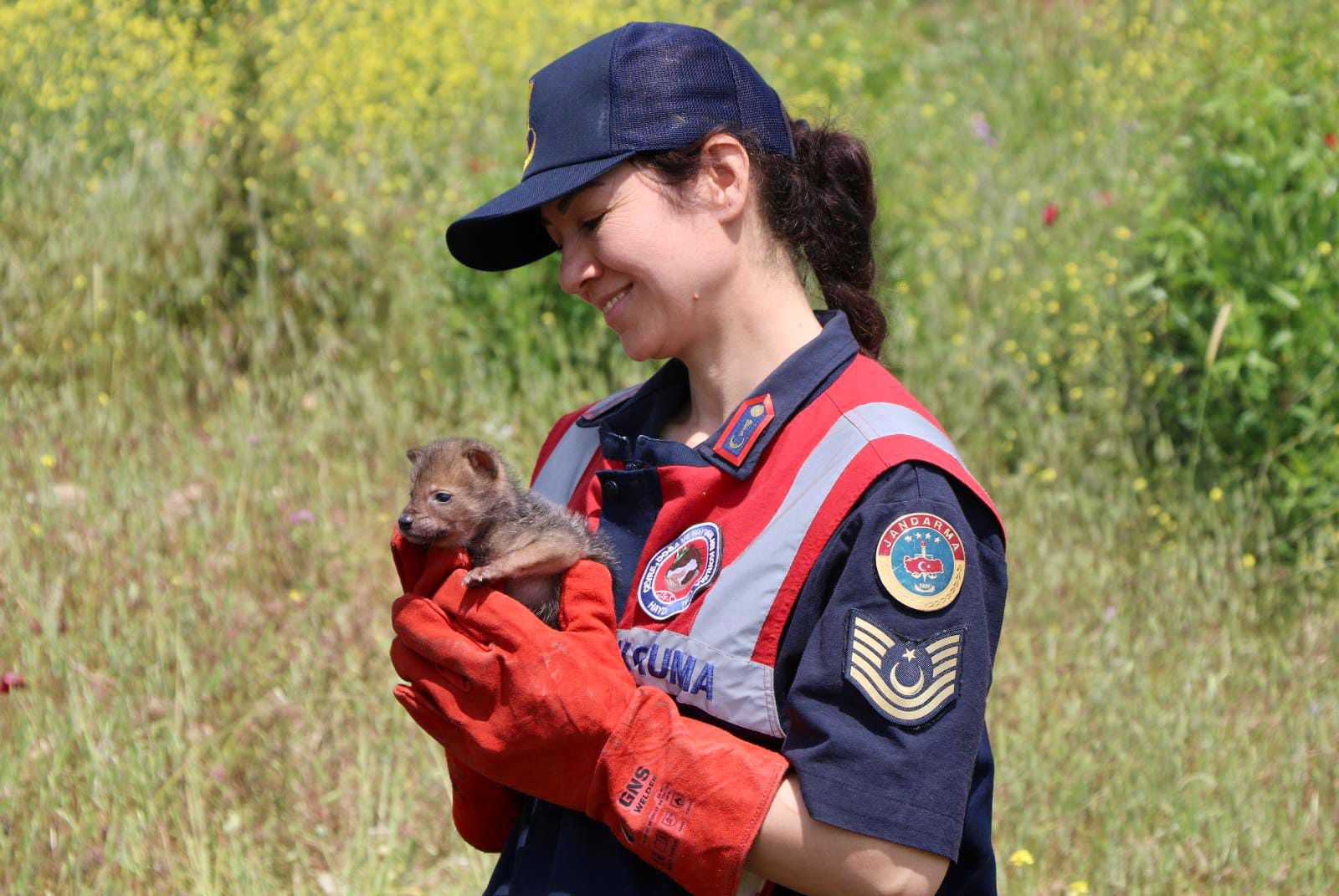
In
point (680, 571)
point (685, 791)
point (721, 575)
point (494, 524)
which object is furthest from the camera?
point (494, 524)

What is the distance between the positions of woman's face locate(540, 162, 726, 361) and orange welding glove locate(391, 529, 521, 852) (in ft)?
1.79

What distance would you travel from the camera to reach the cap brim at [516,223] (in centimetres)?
212

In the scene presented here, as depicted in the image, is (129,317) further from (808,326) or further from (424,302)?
(808,326)

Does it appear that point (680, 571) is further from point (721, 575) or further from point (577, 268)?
point (577, 268)

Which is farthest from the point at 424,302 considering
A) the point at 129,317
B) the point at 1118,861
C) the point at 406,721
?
the point at 1118,861

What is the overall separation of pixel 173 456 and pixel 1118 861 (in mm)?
4031

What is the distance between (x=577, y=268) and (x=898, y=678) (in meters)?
0.92

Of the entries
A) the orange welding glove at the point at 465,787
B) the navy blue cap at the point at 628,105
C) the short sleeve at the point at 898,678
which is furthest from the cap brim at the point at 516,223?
the short sleeve at the point at 898,678

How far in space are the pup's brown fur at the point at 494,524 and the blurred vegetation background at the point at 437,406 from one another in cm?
111

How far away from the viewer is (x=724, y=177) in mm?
2203

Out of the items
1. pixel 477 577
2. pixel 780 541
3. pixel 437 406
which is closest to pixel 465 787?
pixel 477 577

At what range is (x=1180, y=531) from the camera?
5.26 m

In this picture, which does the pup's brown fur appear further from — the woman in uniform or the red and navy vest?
the red and navy vest

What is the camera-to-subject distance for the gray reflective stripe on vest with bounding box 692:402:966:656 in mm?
1911
